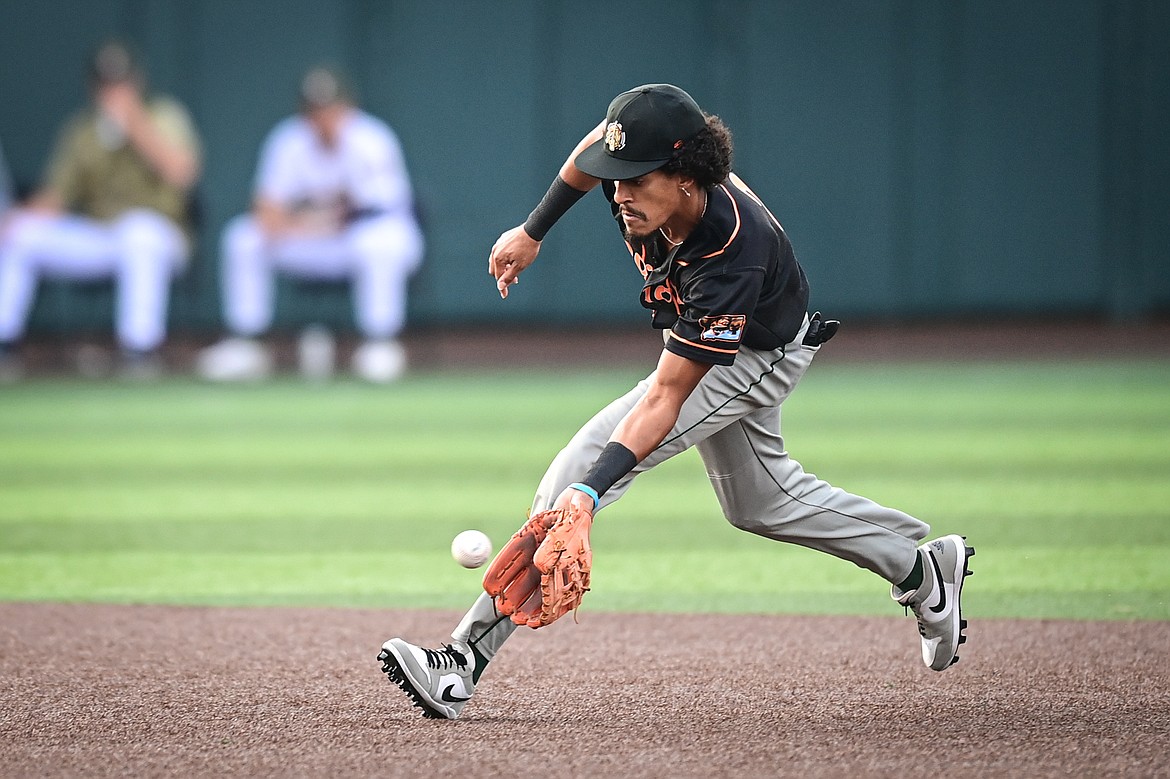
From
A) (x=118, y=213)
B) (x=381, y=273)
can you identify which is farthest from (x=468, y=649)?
(x=118, y=213)

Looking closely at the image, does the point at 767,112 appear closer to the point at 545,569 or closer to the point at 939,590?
the point at 939,590

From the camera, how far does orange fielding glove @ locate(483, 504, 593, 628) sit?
356 cm

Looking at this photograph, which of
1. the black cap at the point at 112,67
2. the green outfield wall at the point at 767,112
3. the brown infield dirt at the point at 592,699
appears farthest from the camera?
the green outfield wall at the point at 767,112

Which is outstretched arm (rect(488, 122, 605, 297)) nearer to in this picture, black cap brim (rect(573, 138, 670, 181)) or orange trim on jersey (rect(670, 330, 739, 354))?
black cap brim (rect(573, 138, 670, 181))

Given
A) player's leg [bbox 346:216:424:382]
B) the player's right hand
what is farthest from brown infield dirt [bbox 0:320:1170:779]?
player's leg [bbox 346:216:424:382]

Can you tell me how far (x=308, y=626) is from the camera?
4.96 meters

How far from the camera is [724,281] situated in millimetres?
3695

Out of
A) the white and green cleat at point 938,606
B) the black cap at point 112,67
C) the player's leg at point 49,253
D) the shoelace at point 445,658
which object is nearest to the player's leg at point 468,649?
the shoelace at point 445,658

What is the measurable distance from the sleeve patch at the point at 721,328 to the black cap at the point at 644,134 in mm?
368

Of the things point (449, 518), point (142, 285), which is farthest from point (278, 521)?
point (142, 285)

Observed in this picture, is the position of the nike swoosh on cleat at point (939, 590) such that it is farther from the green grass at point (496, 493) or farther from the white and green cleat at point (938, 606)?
the green grass at point (496, 493)

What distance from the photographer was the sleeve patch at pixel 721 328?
12.0 ft

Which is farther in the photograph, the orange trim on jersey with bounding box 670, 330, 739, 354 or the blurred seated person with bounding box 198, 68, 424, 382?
the blurred seated person with bounding box 198, 68, 424, 382

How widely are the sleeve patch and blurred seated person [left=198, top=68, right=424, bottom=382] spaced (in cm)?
912
